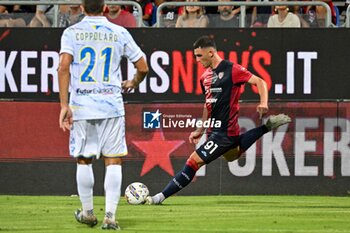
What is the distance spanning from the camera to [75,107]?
38.7ft

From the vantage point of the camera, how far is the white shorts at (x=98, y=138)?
11.8 meters

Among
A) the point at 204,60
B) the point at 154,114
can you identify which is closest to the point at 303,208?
the point at 204,60

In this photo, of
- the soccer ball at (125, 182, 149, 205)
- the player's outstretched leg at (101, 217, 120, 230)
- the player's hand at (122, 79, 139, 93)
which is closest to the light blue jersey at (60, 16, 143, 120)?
the player's hand at (122, 79, 139, 93)

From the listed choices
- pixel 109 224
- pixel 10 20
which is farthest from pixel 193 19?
pixel 109 224

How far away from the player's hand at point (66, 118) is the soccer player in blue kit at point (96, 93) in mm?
10

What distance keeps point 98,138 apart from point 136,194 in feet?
15.1

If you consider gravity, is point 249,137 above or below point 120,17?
below

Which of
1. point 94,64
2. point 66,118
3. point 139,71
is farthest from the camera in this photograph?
point 139,71

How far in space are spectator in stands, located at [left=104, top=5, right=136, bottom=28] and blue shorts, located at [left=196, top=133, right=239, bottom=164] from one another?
4.59 m

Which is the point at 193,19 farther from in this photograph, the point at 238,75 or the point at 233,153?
the point at 233,153

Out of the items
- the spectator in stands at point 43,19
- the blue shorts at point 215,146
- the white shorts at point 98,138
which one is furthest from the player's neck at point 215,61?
the spectator in stands at point 43,19

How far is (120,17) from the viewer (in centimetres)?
2003

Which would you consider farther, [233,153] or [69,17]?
[69,17]

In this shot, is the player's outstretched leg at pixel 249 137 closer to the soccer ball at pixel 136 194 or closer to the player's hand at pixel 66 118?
the soccer ball at pixel 136 194
